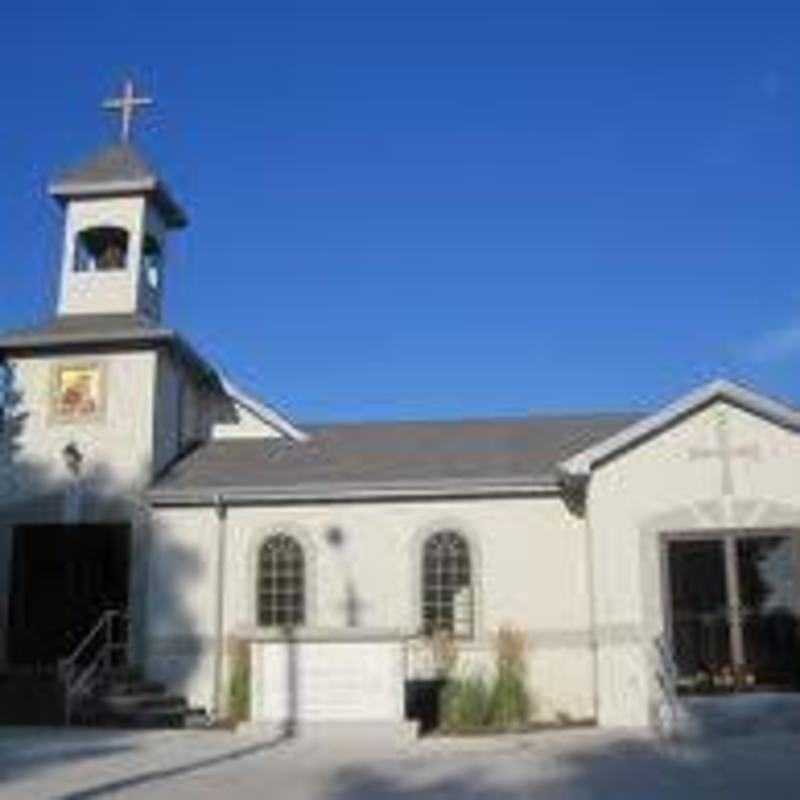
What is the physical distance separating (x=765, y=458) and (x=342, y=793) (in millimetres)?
11671

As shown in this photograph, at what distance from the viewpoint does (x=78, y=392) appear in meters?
28.7

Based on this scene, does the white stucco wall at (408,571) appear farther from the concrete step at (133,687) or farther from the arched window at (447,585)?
the concrete step at (133,687)

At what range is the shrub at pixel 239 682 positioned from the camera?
84.1 ft

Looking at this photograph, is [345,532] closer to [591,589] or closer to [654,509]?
[591,589]

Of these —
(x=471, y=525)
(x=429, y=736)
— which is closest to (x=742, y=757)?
(x=429, y=736)

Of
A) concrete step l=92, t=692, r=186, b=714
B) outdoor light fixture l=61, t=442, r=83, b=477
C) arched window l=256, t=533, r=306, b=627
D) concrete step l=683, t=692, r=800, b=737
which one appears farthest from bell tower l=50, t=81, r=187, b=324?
concrete step l=683, t=692, r=800, b=737

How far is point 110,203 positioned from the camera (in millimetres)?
30797

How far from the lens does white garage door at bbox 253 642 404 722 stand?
22141mm

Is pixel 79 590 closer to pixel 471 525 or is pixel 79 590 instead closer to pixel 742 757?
pixel 471 525

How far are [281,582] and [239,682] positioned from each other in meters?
2.06

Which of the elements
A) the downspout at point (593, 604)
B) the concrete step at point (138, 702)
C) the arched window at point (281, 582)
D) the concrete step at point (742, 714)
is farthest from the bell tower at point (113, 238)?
the concrete step at point (742, 714)

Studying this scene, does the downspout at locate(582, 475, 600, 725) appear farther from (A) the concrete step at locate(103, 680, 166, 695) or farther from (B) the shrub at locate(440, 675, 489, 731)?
(A) the concrete step at locate(103, 680, 166, 695)

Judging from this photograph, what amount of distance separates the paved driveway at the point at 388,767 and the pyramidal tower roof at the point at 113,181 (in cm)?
1262

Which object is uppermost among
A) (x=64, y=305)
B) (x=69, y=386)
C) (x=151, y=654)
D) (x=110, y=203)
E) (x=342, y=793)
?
(x=110, y=203)
